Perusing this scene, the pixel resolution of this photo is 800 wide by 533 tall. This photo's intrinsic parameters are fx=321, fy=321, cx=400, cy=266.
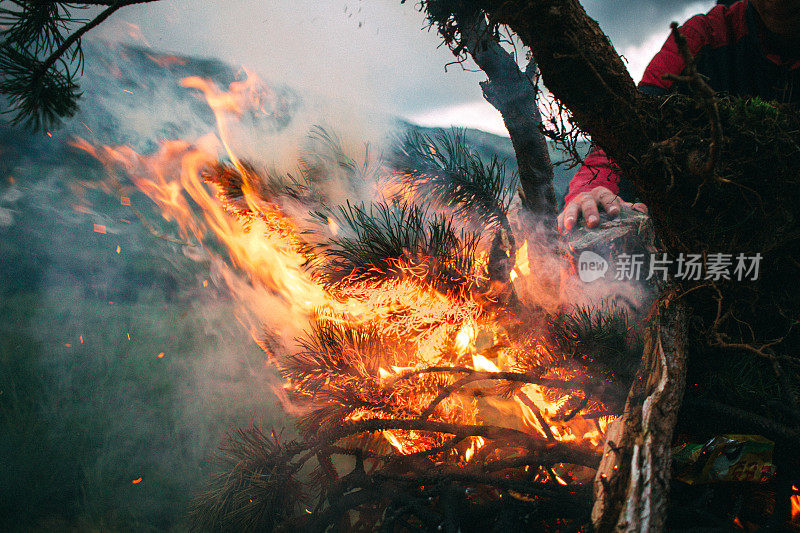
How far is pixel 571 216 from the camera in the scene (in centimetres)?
56

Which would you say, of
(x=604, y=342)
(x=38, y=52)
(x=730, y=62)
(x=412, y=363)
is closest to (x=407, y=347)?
(x=412, y=363)

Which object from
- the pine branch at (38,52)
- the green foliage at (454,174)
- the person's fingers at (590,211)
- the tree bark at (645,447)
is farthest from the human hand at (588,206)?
the pine branch at (38,52)

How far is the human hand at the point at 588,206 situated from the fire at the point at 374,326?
0.12 m

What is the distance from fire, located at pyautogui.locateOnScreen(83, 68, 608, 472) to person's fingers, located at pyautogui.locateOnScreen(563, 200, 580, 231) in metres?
0.12

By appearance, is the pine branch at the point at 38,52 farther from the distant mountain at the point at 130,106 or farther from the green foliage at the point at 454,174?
the green foliage at the point at 454,174

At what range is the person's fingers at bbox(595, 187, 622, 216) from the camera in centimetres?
56

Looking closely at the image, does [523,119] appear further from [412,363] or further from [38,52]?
[38,52]

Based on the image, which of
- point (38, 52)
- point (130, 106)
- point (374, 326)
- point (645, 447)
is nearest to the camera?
point (645, 447)

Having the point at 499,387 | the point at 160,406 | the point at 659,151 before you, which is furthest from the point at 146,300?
the point at 659,151

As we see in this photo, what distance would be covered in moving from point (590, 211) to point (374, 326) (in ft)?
1.41

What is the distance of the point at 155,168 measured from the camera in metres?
0.85

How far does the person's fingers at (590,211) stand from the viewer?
54cm

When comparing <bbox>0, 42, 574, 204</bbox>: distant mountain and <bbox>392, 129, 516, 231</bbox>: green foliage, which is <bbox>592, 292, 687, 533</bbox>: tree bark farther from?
<bbox>0, 42, 574, 204</bbox>: distant mountain

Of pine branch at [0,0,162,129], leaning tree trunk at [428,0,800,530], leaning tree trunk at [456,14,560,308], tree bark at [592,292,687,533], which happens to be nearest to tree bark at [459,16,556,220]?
leaning tree trunk at [456,14,560,308]
